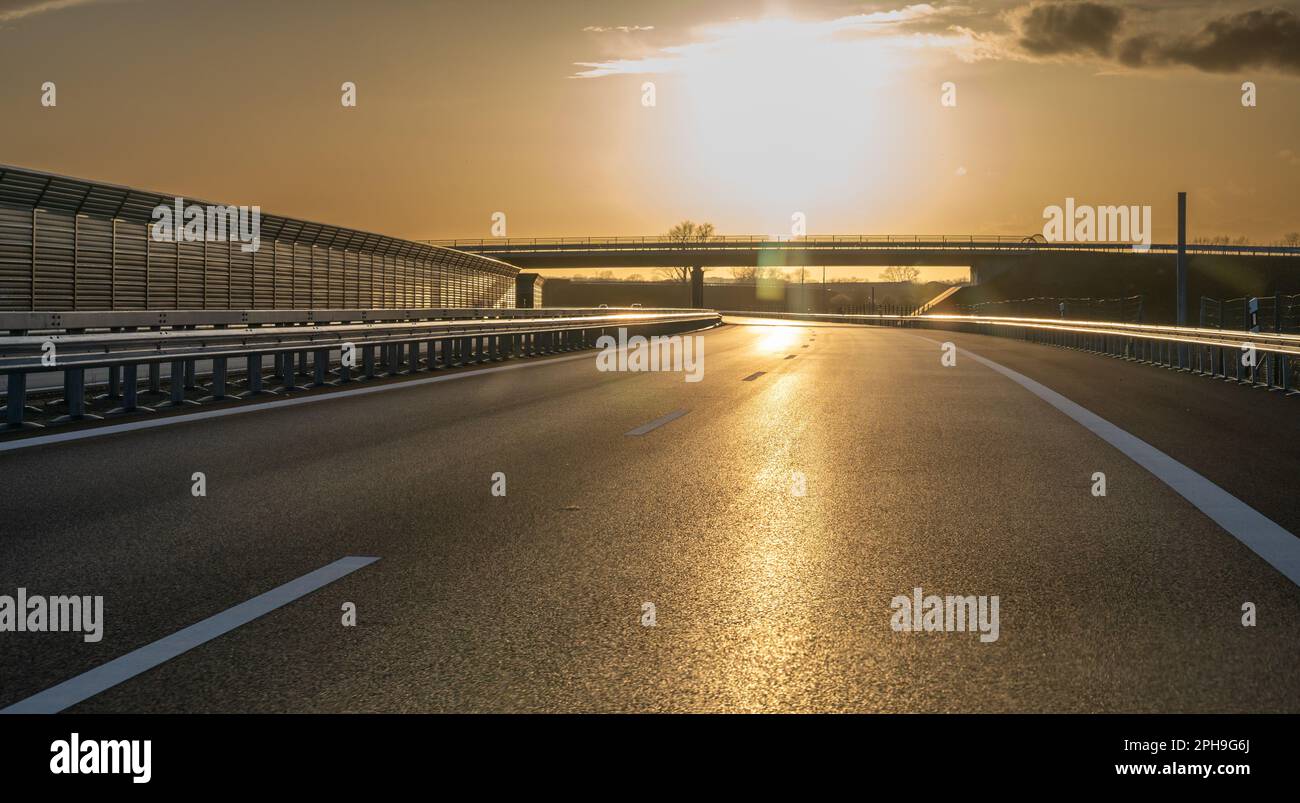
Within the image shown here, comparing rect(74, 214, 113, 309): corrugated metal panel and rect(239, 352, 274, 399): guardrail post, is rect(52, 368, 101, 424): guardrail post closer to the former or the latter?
rect(239, 352, 274, 399): guardrail post

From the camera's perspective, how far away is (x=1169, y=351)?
24.7 m

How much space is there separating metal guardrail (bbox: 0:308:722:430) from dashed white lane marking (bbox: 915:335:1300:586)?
33.5 feet

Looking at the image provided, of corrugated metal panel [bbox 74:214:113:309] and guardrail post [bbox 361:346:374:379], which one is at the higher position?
corrugated metal panel [bbox 74:214:113:309]

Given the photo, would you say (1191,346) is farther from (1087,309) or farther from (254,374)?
(1087,309)

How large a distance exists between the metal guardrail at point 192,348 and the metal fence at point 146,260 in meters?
9.07

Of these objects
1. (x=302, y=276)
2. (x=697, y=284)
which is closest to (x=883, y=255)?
(x=697, y=284)

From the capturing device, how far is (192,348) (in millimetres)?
14953

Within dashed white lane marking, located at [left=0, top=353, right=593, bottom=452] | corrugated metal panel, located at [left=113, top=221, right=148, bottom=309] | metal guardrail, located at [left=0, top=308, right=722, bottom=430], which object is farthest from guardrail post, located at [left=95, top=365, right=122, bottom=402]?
corrugated metal panel, located at [left=113, top=221, right=148, bottom=309]

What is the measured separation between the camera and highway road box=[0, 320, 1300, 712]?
433cm

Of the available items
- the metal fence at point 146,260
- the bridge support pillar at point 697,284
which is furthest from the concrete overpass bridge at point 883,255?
the metal fence at point 146,260

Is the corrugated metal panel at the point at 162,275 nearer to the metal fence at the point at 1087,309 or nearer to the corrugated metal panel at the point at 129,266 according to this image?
the corrugated metal panel at the point at 129,266

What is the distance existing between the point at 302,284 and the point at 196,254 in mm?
7197

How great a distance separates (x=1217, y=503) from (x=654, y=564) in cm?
410

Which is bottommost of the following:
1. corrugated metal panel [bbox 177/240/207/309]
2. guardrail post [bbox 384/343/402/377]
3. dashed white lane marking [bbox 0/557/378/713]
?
dashed white lane marking [bbox 0/557/378/713]
